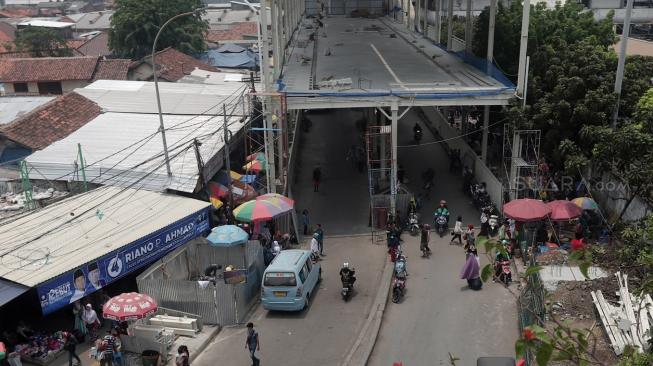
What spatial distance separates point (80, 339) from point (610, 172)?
57.0 feet

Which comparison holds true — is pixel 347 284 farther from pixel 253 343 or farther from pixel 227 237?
pixel 253 343

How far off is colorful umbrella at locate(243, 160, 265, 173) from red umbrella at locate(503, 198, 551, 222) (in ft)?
36.8

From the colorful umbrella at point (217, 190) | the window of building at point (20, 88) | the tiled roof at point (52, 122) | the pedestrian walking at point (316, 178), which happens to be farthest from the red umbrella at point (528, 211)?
the window of building at point (20, 88)

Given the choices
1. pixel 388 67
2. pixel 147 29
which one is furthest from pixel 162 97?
pixel 147 29

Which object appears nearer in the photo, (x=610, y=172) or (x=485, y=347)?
(x=485, y=347)

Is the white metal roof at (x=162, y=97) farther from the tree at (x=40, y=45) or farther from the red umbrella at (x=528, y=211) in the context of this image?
the tree at (x=40, y=45)

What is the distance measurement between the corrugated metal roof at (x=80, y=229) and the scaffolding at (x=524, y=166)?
11618mm

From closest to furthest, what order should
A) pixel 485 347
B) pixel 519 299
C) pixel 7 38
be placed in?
→ pixel 485 347, pixel 519 299, pixel 7 38

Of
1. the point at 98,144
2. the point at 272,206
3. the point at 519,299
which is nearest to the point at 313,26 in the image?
the point at 98,144

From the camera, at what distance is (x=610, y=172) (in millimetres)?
21344

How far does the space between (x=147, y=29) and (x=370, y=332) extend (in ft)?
157

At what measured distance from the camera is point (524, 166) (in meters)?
23.5

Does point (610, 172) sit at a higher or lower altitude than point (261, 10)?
lower

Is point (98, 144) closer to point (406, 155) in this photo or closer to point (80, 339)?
point (80, 339)
